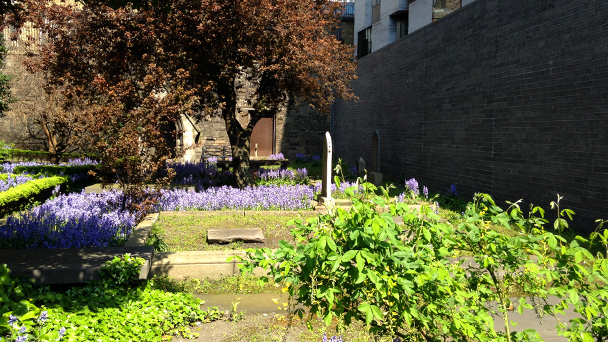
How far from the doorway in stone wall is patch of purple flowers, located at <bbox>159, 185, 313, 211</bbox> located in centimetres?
1455

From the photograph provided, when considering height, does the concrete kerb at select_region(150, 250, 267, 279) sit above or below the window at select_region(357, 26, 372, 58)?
below

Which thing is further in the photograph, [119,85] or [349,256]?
[119,85]

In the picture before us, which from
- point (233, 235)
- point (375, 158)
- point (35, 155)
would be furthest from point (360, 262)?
point (35, 155)

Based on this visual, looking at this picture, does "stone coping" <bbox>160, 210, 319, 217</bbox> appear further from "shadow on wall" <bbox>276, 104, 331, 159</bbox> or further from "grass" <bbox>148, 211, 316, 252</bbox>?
"shadow on wall" <bbox>276, 104, 331, 159</bbox>

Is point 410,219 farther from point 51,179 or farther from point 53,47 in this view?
point 53,47

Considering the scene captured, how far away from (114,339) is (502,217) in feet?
11.6

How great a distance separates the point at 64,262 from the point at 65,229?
1800 mm

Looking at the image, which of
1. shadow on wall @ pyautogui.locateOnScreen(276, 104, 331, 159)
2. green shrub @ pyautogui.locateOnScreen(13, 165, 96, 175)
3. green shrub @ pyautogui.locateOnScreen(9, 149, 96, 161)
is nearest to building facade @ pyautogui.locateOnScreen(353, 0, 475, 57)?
shadow on wall @ pyautogui.locateOnScreen(276, 104, 331, 159)

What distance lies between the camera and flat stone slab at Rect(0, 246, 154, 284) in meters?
5.05

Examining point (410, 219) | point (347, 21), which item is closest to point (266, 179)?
point (410, 219)

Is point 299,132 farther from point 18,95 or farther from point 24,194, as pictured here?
point 24,194

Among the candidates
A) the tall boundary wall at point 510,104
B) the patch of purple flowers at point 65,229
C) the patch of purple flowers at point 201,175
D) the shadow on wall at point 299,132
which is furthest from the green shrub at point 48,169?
the shadow on wall at point 299,132

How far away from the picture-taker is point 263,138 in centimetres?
2672

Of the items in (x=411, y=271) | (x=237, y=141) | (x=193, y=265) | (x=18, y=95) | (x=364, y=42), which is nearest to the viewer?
(x=411, y=271)
